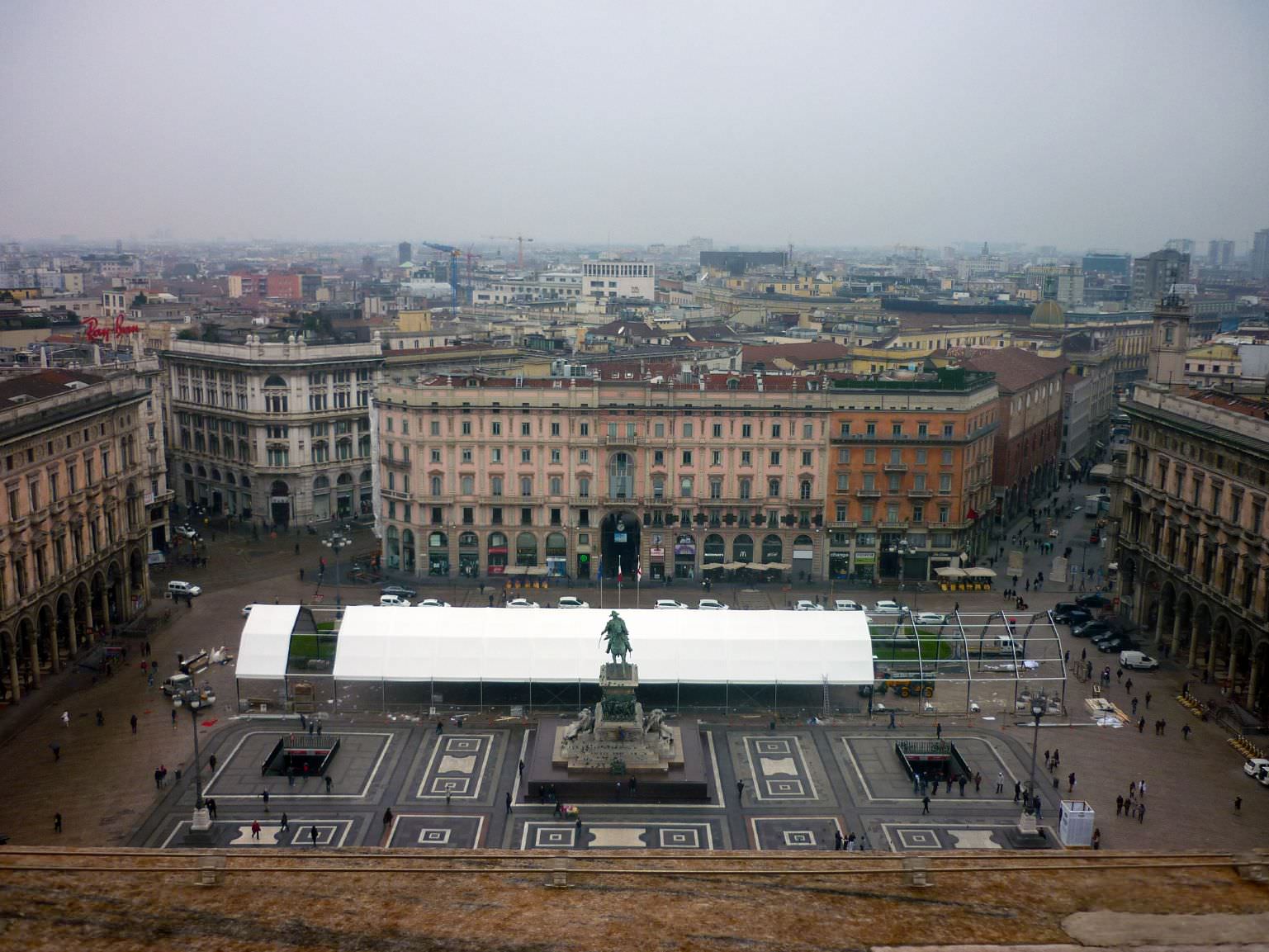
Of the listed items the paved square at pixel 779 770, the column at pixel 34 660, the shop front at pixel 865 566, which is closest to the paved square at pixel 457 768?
the paved square at pixel 779 770

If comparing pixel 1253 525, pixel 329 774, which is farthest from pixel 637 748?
pixel 1253 525

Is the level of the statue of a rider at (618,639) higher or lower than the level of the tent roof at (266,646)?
higher

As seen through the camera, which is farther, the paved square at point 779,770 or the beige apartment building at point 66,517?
the beige apartment building at point 66,517

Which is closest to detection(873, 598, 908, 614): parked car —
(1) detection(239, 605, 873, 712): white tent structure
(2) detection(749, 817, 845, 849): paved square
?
(1) detection(239, 605, 873, 712): white tent structure

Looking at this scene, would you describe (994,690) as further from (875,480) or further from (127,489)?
(127,489)

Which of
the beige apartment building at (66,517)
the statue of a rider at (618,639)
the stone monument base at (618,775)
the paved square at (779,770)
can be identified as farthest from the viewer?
the beige apartment building at (66,517)

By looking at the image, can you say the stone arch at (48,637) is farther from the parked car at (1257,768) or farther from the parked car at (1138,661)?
the parked car at (1257,768)

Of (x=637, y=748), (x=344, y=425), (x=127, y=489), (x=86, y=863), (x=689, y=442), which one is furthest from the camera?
(x=344, y=425)

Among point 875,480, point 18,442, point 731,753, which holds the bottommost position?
point 731,753

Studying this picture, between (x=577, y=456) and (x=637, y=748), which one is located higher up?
(x=577, y=456)
